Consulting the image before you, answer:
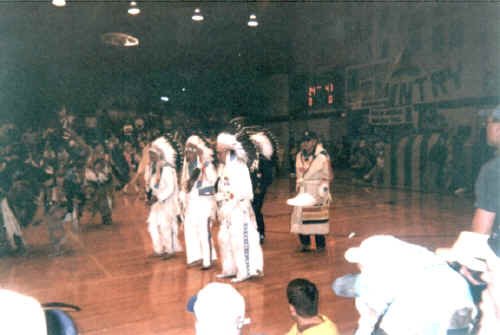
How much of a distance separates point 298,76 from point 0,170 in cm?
1512

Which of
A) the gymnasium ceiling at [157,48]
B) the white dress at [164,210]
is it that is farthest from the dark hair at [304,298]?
the gymnasium ceiling at [157,48]

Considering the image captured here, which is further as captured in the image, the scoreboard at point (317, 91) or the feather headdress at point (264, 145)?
the scoreboard at point (317, 91)

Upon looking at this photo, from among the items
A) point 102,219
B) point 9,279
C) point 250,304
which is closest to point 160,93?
point 102,219

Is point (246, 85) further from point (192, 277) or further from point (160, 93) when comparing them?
point (192, 277)

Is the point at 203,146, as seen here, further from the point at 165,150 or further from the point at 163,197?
the point at 163,197

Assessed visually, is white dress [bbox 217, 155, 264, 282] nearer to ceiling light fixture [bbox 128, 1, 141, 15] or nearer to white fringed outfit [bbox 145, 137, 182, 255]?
white fringed outfit [bbox 145, 137, 182, 255]

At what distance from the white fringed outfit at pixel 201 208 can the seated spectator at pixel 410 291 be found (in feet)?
12.2

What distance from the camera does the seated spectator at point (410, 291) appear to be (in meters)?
1.45

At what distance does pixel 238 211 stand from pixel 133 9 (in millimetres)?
6703

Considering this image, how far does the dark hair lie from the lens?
2348mm

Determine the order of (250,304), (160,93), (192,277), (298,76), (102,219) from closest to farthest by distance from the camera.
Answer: (250,304), (192,277), (102,219), (298,76), (160,93)

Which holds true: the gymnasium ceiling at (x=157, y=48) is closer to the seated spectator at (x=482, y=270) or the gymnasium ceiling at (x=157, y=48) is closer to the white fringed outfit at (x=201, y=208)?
the white fringed outfit at (x=201, y=208)

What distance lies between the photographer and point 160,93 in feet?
69.5

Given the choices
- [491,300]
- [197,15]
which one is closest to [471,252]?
[491,300]
